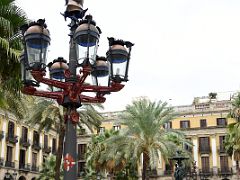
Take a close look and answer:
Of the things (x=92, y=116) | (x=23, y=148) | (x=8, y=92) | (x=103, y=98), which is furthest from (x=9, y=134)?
(x=103, y=98)

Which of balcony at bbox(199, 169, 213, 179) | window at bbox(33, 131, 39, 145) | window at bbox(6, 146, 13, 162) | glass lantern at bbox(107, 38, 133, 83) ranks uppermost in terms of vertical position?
window at bbox(33, 131, 39, 145)

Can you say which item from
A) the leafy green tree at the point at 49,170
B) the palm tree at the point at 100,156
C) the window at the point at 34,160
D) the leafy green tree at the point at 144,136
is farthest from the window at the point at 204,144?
the leafy green tree at the point at 144,136

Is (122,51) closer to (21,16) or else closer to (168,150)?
(21,16)

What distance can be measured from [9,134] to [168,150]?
24.2 meters

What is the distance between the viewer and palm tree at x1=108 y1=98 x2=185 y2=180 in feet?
95.8

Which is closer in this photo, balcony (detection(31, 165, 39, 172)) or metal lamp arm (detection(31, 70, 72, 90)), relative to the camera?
metal lamp arm (detection(31, 70, 72, 90))

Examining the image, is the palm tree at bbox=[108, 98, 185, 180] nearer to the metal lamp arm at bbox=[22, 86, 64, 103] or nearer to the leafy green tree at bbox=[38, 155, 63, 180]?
the leafy green tree at bbox=[38, 155, 63, 180]

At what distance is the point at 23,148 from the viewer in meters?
50.3

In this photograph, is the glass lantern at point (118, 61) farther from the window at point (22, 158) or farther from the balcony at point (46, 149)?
the balcony at point (46, 149)

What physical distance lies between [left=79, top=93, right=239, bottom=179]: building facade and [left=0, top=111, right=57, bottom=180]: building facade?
417 inches

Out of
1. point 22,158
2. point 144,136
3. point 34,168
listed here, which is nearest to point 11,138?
point 22,158

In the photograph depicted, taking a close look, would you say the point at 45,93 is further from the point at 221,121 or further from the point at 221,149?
the point at 221,121

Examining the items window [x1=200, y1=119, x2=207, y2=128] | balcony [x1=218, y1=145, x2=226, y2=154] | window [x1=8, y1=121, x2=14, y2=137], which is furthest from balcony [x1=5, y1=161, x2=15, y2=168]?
balcony [x1=218, y1=145, x2=226, y2=154]

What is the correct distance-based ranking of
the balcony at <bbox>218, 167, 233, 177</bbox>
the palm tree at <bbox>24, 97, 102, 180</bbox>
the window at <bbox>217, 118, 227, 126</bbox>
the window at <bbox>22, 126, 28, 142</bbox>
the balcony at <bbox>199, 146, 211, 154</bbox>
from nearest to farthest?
the palm tree at <bbox>24, 97, 102, 180</bbox> → the window at <bbox>22, 126, 28, 142</bbox> → the balcony at <bbox>218, 167, 233, 177</bbox> → the balcony at <bbox>199, 146, 211, 154</bbox> → the window at <bbox>217, 118, 227, 126</bbox>
